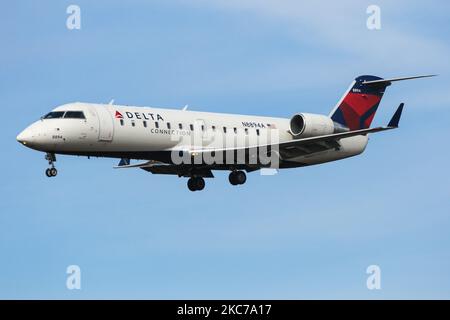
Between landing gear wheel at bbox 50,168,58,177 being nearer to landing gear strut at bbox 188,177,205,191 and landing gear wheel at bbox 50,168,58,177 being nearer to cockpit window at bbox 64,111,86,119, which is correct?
cockpit window at bbox 64,111,86,119

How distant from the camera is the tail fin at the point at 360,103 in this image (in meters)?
50.5

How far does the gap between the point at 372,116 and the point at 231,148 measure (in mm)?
8545

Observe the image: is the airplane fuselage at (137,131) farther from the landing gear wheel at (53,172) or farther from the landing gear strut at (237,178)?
the landing gear wheel at (53,172)

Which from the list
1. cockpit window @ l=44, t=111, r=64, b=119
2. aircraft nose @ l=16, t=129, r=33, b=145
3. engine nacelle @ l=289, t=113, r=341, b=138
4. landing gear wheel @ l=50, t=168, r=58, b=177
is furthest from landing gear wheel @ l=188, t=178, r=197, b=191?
aircraft nose @ l=16, t=129, r=33, b=145

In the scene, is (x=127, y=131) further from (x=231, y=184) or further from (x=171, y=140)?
(x=231, y=184)

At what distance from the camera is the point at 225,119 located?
46969mm

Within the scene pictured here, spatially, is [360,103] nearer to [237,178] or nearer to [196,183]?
[237,178]

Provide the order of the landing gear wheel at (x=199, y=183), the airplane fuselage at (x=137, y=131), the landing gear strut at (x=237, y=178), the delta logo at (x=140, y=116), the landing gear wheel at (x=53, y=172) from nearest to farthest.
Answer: the landing gear wheel at (x=53, y=172) < the airplane fuselage at (x=137, y=131) < the delta logo at (x=140, y=116) < the landing gear strut at (x=237, y=178) < the landing gear wheel at (x=199, y=183)

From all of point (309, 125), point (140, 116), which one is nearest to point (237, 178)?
point (309, 125)

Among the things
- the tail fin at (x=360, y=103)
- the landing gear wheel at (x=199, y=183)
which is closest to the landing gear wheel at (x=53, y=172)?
the landing gear wheel at (x=199, y=183)

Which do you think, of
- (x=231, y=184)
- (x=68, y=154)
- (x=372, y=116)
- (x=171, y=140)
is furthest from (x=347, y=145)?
(x=68, y=154)

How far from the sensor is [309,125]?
47.4m

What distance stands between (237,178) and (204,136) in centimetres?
245

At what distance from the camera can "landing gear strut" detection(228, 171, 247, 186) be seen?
46.9m
